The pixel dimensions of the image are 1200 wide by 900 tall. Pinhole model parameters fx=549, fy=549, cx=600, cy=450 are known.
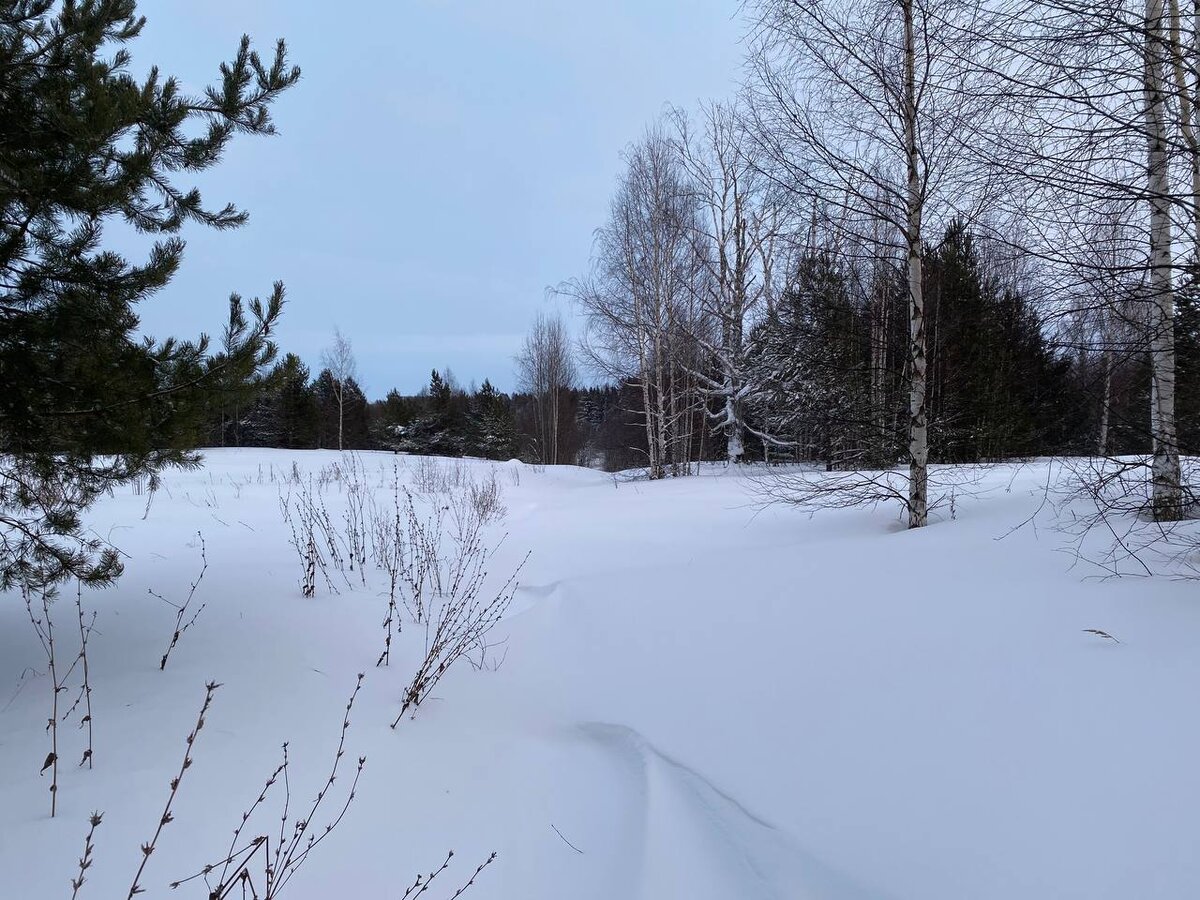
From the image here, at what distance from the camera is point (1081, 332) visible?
3.41 m

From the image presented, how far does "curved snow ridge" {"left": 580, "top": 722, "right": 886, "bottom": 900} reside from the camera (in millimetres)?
1554

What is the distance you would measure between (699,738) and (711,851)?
52cm

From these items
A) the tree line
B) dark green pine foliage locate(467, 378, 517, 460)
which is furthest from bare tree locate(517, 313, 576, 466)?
the tree line

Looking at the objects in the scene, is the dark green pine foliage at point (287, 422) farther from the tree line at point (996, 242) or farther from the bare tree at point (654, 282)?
the tree line at point (996, 242)

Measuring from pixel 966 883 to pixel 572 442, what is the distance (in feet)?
108

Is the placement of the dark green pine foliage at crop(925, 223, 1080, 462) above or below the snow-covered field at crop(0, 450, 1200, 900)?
above

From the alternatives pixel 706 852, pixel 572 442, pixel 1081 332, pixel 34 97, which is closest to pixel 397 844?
pixel 706 852

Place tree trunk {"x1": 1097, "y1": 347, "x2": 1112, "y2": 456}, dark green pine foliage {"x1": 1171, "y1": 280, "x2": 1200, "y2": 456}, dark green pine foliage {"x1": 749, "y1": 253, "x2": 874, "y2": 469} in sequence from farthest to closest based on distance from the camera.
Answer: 1. dark green pine foliage {"x1": 749, "y1": 253, "x2": 874, "y2": 469}
2. tree trunk {"x1": 1097, "y1": 347, "x2": 1112, "y2": 456}
3. dark green pine foliage {"x1": 1171, "y1": 280, "x2": 1200, "y2": 456}

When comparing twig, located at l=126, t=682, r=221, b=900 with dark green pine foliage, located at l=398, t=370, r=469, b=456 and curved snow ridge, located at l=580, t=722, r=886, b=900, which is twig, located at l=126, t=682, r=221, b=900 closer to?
curved snow ridge, located at l=580, t=722, r=886, b=900

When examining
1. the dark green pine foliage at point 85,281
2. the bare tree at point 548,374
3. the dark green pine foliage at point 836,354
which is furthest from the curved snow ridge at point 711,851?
the bare tree at point 548,374

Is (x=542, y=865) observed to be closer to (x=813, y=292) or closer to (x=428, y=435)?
(x=813, y=292)

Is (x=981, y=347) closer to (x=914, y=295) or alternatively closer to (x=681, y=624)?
(x=914, y=295)

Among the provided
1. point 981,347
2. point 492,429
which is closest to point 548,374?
point 492,429

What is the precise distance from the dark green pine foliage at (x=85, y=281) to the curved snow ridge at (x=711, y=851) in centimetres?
265
